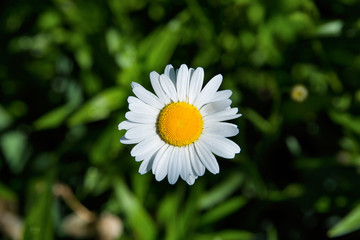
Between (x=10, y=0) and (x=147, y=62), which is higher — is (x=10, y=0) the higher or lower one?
the higher one

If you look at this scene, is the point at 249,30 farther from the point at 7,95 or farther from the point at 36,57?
the point at 7,95

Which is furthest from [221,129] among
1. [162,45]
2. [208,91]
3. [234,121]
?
[162,45]

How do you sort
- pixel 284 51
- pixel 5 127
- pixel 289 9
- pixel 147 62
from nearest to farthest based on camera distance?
pixel 147 62 → pixel 289 9 → pixel 284 51 → pixel 5 127

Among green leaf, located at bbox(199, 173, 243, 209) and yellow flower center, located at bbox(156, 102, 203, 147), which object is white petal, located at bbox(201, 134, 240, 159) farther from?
green leaf, located at bbox(199, 173, 243, 209)

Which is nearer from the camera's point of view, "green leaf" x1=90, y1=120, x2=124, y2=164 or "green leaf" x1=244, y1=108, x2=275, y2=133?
"green leaf" x1=90, y1=120, x2=124, y2=164

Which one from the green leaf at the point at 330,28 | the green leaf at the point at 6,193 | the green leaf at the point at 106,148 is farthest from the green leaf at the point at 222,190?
the green leaf at the point at 6,193

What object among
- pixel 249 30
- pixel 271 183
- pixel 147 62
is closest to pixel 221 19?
pixel 249 30

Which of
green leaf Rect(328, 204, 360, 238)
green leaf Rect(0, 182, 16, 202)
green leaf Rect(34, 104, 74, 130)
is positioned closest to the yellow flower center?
green leaf Rect(328, 204, 360, 238)
